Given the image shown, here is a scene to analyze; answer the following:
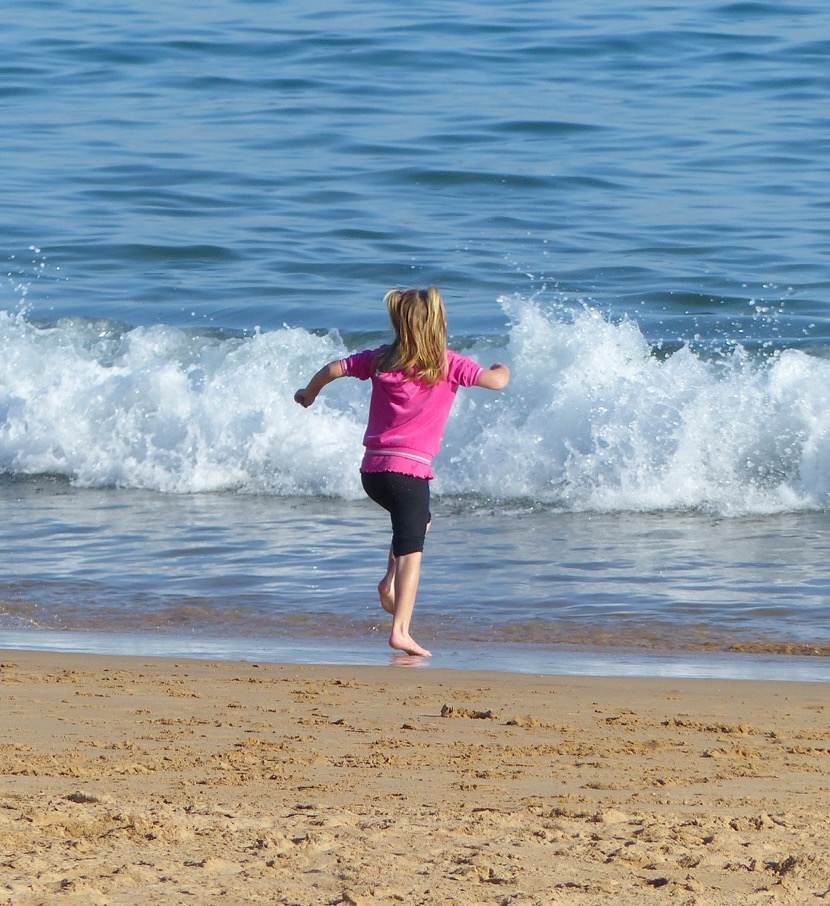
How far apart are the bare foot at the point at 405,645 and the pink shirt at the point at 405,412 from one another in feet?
2.03

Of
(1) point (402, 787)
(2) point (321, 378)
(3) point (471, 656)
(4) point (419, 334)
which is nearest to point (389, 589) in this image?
(3) point (471, 656)

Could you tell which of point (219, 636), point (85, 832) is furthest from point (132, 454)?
point (85, 832)

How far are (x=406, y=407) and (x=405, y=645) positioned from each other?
896 millimetres

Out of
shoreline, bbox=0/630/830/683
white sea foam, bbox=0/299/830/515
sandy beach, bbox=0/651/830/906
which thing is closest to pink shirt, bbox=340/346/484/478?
shoreline, bbox=0/630/830/683

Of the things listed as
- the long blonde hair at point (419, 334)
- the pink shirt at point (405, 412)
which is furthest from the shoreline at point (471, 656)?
the long blonde hair at point (419, 334)

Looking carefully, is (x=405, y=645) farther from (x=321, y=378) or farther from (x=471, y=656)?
(x=321, y=378)

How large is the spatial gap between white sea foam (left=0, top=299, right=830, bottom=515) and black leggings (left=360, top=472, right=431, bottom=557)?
122 inches

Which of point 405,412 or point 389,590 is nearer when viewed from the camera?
point 405,412

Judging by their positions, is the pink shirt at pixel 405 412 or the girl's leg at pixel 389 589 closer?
the pink shirt at pixel 405 412

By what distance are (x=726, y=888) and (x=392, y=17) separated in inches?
773

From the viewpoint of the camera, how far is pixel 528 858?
9.62 ft

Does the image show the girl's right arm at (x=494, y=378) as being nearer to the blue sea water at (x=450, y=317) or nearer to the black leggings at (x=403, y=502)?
the black leggings at (x=403, y=502)

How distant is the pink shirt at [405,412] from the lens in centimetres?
534

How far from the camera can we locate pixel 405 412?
5.39 metres
